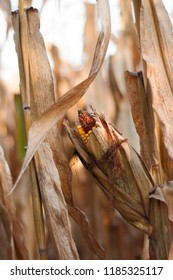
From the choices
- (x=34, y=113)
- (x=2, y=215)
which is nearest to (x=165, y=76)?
(x=34, y=113)

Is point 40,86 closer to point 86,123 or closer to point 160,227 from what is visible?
point 86,123

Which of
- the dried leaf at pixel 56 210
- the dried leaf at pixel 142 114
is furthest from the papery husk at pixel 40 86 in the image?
the dried leaf at pixel 142 114

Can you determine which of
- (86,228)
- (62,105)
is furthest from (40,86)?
(86,228)

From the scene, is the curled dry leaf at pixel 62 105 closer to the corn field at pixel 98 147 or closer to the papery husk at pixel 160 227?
the corn field at pixel 98 147

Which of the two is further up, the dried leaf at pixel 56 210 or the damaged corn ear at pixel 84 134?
the damaged corn ear at pixel 84 134

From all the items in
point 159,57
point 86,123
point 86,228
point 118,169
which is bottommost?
point 86,228
